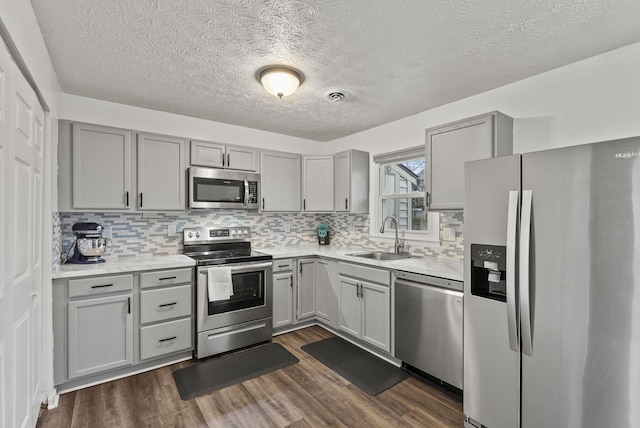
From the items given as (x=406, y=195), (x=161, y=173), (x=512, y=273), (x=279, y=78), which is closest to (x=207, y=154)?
(x=161, y=173)

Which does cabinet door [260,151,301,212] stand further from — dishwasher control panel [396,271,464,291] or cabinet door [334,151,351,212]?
dishwasher control panel [396,271,464,291]

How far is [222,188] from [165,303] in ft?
4.15

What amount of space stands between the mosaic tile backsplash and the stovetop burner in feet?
0.30

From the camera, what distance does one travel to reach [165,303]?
2.71 meters

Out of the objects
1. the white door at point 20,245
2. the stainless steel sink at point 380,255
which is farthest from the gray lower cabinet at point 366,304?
the white door at point 20,245

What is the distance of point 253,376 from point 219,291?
0.81m

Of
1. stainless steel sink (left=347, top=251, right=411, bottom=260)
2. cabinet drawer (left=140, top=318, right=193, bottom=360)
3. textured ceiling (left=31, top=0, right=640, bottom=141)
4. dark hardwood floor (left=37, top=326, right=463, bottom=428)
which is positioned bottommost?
dark hardwood floor (left=37, top=326, right=463, bottom=428)

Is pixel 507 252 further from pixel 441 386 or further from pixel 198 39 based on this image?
pixel 198 39

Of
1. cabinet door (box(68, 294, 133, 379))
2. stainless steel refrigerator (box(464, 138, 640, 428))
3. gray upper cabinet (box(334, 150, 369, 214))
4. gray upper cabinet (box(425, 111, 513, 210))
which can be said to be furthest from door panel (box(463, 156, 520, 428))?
cabinet door (box(68, 294, 133, 379))

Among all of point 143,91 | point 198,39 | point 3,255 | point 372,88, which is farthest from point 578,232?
point 143,91

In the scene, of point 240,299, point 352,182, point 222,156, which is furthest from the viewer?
point 352,182

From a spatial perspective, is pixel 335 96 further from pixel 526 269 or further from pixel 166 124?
pixel 526 269

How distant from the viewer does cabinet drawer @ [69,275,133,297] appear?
233 centimetres

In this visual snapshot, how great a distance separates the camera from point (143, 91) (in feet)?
8.73
